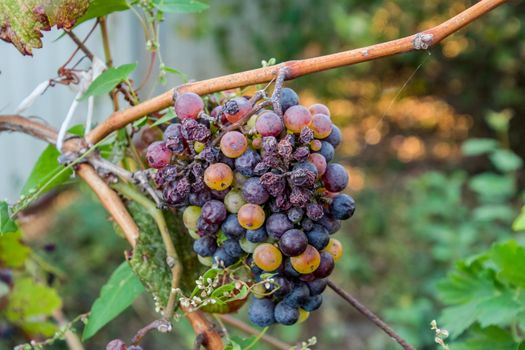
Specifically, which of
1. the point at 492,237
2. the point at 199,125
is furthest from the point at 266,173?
the point at 492,237

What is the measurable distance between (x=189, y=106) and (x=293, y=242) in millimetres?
116

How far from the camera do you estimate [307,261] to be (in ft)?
1.47

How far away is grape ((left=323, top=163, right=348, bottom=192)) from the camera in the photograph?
1.49 ft

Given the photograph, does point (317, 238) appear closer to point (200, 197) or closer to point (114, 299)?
point (200, 197)

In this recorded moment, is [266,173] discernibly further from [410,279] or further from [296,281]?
[410,279]

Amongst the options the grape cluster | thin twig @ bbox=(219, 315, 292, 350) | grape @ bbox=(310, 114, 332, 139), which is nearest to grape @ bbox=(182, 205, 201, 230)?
the grape cluster

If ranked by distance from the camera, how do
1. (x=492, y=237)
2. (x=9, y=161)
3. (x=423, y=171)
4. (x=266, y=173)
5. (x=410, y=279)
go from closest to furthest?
1. (x=266, y=173)
2. (x=492, y=237)
3. (x=410, y=279)
4. (x=9, y=161)
5. (x=423, y=171)

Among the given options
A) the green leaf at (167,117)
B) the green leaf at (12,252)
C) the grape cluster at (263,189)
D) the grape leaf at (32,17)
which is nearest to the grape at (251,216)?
the grape cluster at (263,189)

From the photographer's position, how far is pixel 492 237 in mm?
2156

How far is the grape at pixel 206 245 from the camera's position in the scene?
482mm

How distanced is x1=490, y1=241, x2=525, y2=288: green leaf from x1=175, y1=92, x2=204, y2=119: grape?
1.22 ft

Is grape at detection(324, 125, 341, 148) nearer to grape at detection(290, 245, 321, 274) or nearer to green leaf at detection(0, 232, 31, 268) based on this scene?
grape at detection(290, 245, 321, 274)

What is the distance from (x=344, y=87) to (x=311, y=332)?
1894mm

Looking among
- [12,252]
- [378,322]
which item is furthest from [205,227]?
[12,252]
